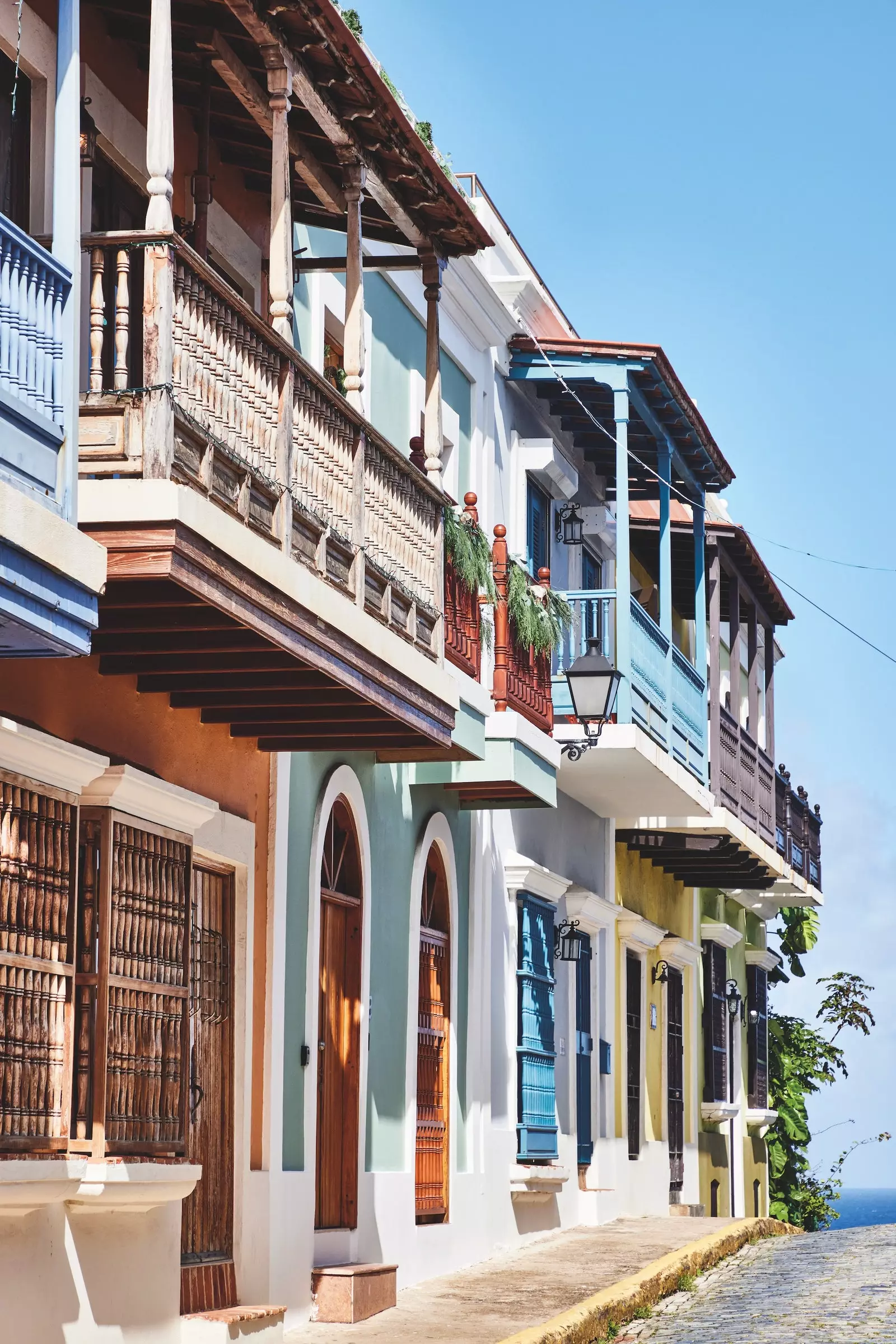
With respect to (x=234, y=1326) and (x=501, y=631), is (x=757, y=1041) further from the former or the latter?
(x=234, y=1326)

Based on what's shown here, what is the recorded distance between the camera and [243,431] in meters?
8.80

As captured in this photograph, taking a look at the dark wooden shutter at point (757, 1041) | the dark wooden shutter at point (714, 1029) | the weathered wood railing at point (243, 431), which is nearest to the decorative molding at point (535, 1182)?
the weathered wood railing at point (243, 431)

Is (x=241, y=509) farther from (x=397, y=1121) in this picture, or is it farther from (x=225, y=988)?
(x=397, y=1121)

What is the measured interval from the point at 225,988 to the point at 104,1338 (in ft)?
7.55

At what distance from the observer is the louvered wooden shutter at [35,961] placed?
825cm

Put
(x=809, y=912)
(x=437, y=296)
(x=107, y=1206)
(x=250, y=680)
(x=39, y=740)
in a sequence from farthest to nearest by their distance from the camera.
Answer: (x=809, y=912)
(x=437, y=296)
(x=250, y=680)
(x=107, y=1206)
(x=39, y=740)

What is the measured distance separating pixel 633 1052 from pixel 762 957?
8.08 metres

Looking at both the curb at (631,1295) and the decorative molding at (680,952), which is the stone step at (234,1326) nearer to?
the curb at (631,1295)

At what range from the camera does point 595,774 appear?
56.7 ft

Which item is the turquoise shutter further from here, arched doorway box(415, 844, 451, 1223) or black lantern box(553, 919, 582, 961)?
arched doorway box(415, 844, 451, 1223)

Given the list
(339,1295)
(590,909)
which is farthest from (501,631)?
(590,909)

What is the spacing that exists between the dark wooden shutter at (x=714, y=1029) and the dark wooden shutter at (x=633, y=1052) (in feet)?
11.8

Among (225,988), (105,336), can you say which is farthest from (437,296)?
(225,988)

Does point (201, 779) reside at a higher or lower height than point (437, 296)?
lower
